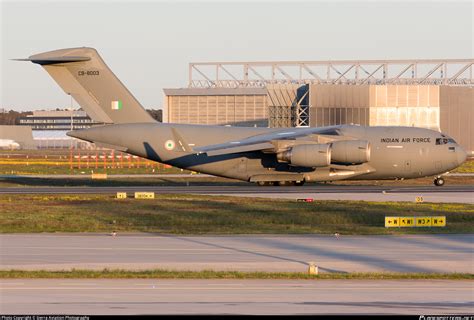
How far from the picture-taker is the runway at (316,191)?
46.1 meters

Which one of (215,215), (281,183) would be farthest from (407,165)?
(215,215)

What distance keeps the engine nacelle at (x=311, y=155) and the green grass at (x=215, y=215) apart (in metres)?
8.15

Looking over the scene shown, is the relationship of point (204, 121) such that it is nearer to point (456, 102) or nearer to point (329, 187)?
point (456, 102)

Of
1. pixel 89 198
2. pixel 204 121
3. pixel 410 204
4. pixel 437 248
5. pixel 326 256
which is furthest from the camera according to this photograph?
pixel 204 121

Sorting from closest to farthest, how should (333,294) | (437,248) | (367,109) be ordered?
(333,294) → (437,248) → (367,109)

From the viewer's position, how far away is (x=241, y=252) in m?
27.4

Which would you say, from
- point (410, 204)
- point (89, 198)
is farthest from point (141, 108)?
point (410, 204)

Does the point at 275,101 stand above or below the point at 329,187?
above

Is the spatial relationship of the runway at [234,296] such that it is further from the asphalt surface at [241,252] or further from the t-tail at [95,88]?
the t-tail at [95,88]

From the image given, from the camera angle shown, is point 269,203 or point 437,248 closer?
point 437,248

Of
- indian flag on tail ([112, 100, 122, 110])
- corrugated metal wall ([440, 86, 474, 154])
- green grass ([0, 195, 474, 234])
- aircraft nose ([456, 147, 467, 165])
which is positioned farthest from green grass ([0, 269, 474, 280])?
corrugated metal wall ([440, 86, 474, 154])

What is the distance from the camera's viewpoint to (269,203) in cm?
4178

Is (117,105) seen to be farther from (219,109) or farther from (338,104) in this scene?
(219,109)

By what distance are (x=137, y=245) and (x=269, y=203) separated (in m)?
13.5
